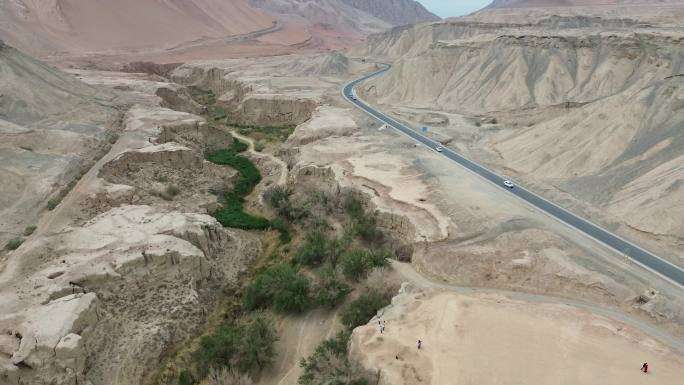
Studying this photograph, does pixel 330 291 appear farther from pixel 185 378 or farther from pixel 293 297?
pixel 185 378

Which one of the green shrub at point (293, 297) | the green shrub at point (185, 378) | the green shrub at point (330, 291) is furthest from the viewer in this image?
the green shrub at point (293, 297)

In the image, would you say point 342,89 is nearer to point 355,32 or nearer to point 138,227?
point 138,227

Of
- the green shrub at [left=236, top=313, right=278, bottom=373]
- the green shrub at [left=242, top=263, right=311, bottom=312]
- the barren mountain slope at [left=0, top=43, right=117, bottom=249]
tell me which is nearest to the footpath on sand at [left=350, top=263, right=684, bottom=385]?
the green shrub at [left=236, top=313, right=278, bottom=373]

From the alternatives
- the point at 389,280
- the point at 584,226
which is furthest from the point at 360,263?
the point at 584,226

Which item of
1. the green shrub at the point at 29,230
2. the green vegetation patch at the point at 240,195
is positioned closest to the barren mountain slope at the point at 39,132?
the green shrub at the point at 29,230

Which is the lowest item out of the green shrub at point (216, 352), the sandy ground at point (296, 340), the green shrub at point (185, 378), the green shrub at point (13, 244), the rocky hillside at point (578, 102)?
the green shrub at point (185, 378)

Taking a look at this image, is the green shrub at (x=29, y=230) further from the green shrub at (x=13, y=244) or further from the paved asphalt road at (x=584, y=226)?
the paved asphalt road at (x=584, y=226)

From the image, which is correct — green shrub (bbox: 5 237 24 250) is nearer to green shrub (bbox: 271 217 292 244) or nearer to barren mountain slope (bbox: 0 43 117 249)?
barren mountain slope (bbox: 0 43 117 249)
